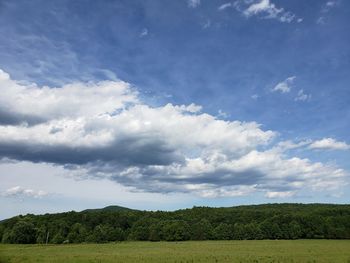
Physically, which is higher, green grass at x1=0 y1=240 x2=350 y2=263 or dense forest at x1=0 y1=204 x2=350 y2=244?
dense forest at x1=0 y1=204 x2=350 y2=244

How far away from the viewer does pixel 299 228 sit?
11925 centimetres

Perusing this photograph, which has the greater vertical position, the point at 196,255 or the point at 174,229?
the point at 174,229

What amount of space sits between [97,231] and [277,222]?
188 feet

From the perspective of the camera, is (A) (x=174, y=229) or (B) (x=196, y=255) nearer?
(B) (x=196, y=255)

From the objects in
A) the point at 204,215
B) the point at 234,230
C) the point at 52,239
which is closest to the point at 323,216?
the point at 234,230

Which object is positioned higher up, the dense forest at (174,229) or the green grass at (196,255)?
the dense forest at (174,229)

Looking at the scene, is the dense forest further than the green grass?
Yes

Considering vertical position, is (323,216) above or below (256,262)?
above

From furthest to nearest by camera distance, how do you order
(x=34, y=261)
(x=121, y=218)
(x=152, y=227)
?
(x=121, y=218) < (x=152, y=227) < (x=34, y=261)

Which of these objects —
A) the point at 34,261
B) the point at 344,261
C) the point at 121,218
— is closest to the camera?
the point at 344,261

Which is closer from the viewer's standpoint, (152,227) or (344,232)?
(344,232)

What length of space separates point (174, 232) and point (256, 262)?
8134cm

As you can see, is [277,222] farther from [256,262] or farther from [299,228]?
[256,262]

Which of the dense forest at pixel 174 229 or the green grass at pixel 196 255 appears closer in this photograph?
the green grass at pixel 196 255
